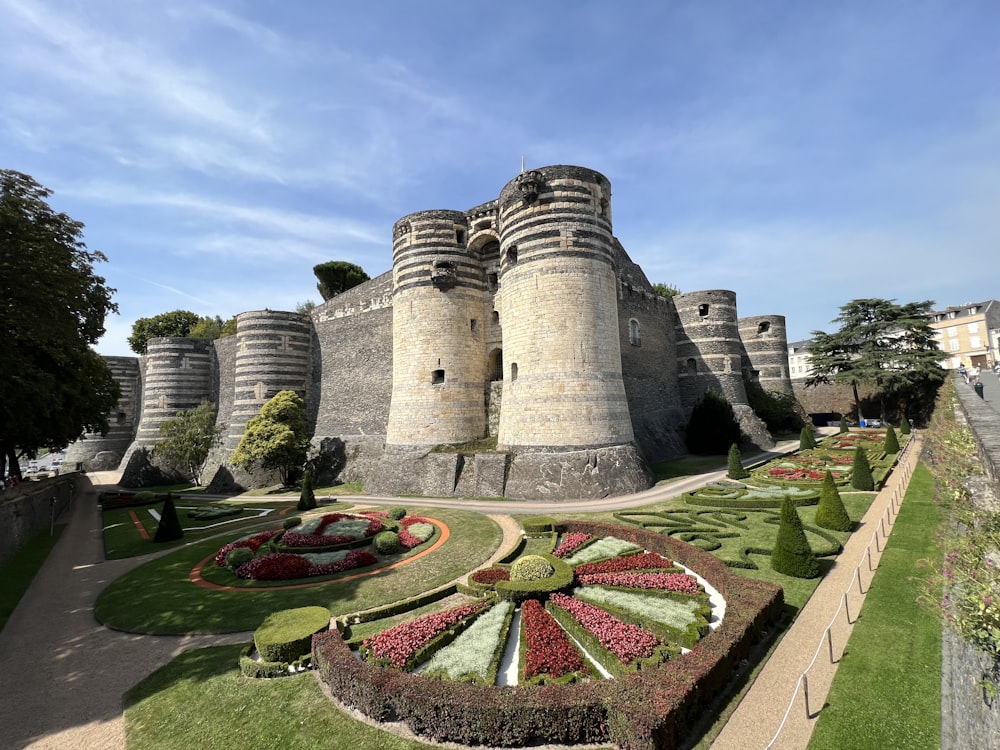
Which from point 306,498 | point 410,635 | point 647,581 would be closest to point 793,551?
point 647,581

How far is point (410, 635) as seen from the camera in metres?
9.46

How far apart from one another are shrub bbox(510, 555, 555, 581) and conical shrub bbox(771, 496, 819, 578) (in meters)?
6.37

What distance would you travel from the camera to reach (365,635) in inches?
400

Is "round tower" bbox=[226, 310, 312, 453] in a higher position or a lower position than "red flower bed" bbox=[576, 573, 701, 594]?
higher

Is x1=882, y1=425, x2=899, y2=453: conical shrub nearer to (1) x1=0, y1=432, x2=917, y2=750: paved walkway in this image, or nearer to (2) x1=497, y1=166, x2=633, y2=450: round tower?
(1) x1=0, y1=432, x2=917, y2=750: paved walkway

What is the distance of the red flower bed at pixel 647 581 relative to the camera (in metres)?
11.4

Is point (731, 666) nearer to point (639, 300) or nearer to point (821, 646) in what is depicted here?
A: point (821, 646)

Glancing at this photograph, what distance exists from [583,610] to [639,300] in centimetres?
3155

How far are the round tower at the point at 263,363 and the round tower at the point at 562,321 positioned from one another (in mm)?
22331

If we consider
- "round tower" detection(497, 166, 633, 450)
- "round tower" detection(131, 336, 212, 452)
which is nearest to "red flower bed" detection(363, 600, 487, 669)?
"round tower" detection(497, 166, 633, 450)

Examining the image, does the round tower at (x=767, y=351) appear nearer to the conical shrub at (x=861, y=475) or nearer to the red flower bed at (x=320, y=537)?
the conical shrub at (x=861, y=475)

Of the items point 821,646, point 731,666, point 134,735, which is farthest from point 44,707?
point 821,646

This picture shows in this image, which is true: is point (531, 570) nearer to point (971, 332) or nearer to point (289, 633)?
point (289, 633)

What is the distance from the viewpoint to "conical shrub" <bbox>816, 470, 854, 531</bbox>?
15406 mm
